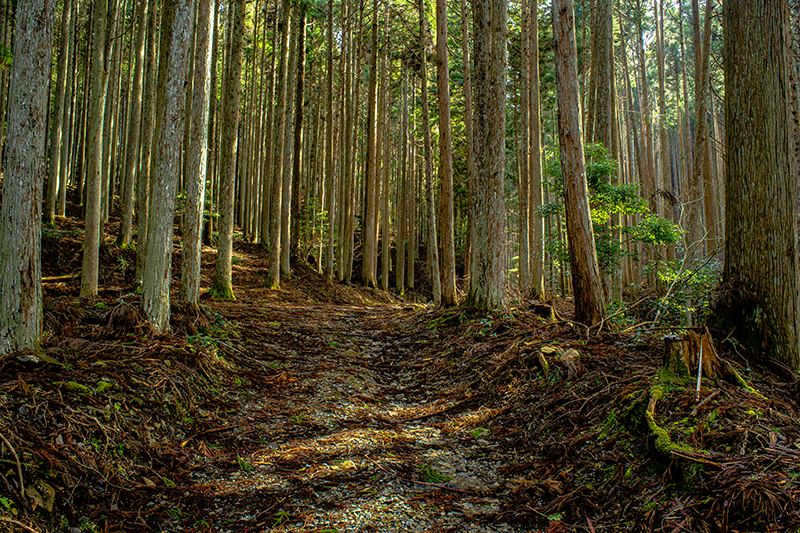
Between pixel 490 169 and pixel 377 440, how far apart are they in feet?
18.3

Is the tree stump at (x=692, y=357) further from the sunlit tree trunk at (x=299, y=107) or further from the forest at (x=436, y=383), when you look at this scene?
the sunlit tree trunk at (x=299, y=107)

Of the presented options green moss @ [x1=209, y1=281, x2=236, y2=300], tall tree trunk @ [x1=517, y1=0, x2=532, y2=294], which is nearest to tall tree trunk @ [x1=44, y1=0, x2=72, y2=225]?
green moss @ [x1=209, y1=281, x2=236, y2=300]

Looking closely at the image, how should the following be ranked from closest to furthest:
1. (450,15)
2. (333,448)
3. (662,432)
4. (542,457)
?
(662,432) → (542,457) → (333,448) → (450,15)

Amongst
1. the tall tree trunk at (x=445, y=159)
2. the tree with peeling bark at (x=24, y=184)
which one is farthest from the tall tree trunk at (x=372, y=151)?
the tree with peeling bark at (x=24, y=184)

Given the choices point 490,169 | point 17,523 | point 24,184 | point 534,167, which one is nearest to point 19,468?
point 17,523

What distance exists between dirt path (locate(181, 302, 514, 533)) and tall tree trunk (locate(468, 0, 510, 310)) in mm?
2507

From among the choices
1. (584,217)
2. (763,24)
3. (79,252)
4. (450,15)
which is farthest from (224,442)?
(450,15)

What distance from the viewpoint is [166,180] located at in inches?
214

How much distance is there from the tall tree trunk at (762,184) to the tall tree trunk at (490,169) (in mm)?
4039

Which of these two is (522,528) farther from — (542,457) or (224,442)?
(224,442)

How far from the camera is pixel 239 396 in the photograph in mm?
4887

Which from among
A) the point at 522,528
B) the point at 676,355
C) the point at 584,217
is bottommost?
the point at 522,528

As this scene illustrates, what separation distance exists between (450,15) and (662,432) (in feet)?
68.7

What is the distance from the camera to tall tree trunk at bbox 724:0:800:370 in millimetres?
3920
